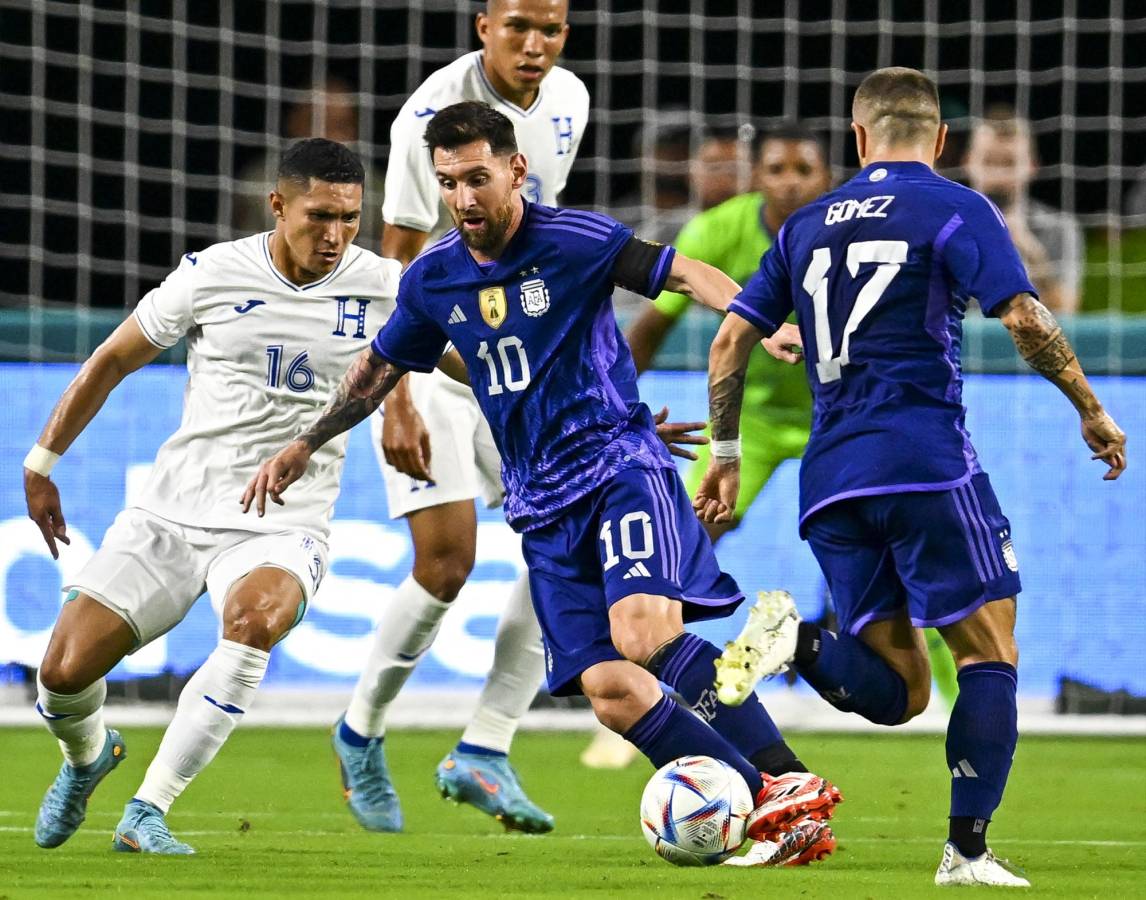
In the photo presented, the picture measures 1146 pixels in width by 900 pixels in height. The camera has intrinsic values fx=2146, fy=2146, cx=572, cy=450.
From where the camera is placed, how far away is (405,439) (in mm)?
6047

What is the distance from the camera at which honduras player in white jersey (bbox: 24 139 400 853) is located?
5570 mm

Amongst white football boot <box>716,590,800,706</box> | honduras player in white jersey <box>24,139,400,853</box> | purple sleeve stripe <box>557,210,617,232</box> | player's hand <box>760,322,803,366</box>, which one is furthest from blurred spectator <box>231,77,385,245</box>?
white football boot <box>716,590,800,706</box>

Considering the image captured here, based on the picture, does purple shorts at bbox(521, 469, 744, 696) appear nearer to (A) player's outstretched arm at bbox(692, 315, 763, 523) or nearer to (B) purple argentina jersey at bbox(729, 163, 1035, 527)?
(A) player's outstretched arm at bbox(692, 315, 763, 523)

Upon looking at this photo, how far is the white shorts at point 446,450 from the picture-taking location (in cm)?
667

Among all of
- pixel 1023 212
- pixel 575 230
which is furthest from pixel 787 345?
pixel 1023 212

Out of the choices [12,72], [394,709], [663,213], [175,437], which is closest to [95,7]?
[12,72]

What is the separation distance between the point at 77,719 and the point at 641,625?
1.71 meters

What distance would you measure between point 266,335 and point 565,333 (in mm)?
1135

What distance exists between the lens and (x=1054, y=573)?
9.37 meters

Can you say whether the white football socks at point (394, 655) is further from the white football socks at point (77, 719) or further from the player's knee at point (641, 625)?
the player's knee at point (641, 625)

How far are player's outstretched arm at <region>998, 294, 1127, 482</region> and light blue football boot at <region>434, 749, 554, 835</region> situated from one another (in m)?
2.26

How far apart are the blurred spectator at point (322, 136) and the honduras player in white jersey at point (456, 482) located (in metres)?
4.19

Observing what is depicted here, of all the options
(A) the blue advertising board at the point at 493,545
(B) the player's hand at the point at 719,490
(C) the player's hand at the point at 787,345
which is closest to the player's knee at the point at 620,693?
(B) the player's hand at the point at 719,490

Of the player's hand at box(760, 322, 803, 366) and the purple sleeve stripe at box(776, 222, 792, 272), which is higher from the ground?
the purple sleeve stripe at box(776, 222, 792, 272)
